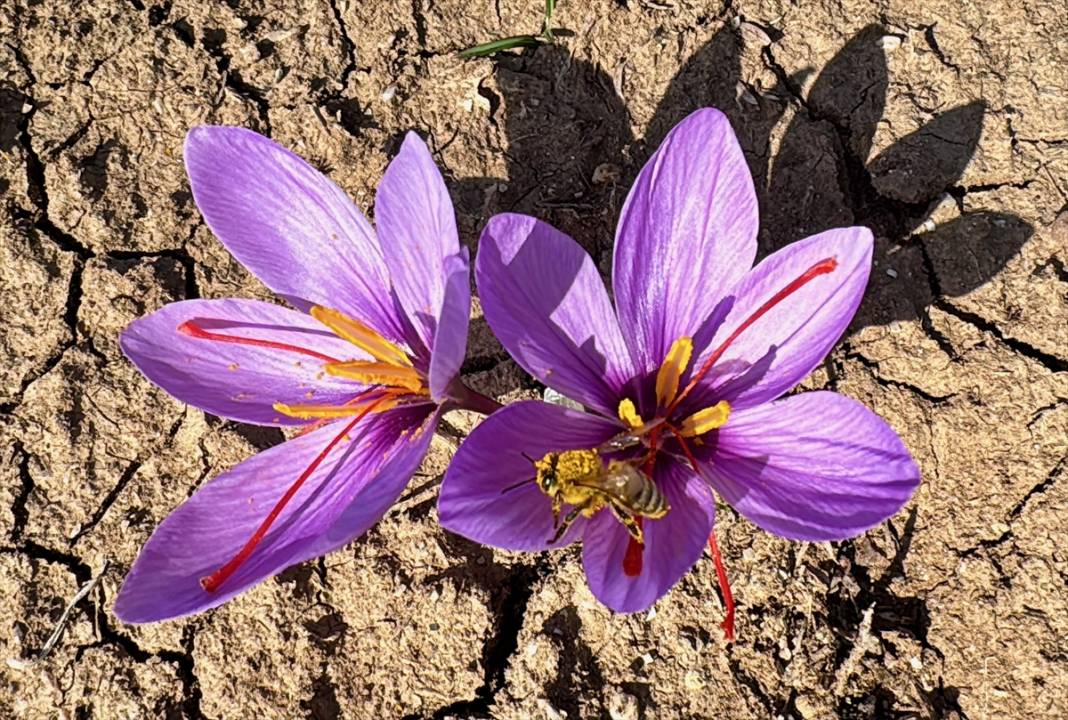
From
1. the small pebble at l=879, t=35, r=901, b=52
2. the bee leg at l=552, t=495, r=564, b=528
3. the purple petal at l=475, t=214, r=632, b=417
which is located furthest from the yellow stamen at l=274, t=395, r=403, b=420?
the small pebble at l=879, t=35, r=901, b=52

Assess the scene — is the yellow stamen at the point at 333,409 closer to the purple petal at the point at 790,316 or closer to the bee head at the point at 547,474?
the bee head at the point at 547,474

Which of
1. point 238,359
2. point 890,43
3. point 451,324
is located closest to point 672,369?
point 451,324

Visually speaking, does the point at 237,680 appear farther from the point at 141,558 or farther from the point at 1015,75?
the point at 1015,75

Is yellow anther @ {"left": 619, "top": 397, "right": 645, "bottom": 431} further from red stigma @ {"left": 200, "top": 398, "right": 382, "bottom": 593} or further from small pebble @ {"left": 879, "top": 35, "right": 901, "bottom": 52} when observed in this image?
small pebble @ {"left": 879, "top": 35, "right": 901, "bottom": 52}

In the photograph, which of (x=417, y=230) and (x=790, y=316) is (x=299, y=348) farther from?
(x=790, y=316)

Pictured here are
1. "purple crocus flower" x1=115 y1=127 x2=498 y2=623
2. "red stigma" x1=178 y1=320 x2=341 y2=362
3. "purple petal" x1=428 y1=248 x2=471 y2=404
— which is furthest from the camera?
"red stigma" x1=178 y1=320 x2=341 y2=362

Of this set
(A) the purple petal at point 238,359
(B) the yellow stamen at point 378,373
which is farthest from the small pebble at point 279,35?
(B) the yellow stamen at point 378,373

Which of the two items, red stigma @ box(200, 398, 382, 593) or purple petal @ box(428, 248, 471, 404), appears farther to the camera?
red stigma @ box(200, 398, 382, 593)
